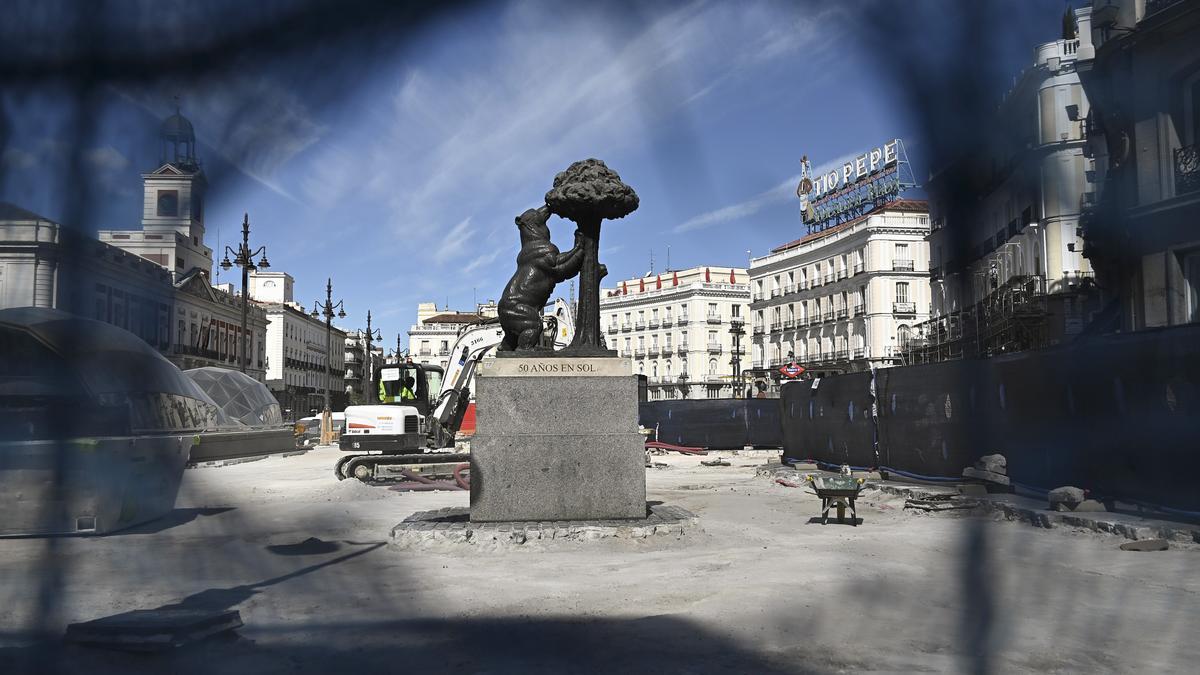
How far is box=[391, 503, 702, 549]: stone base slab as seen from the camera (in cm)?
952

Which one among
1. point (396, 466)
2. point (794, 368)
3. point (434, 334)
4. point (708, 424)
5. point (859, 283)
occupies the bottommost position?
point (396, 466)

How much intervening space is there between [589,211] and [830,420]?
49.1 feet

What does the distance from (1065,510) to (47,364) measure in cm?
1270

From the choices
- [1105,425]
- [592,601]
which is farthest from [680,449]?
[592,601]

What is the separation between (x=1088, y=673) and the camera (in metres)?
4.65

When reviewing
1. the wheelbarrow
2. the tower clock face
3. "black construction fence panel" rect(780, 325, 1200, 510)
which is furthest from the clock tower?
the wheelbarrow

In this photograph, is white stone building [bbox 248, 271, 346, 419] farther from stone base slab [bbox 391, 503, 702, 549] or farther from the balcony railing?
stone base slab [bbox 391, 503, 702, 549]

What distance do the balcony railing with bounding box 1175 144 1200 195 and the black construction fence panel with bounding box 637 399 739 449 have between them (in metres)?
37.7

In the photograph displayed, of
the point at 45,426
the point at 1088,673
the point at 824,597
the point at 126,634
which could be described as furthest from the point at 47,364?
the point at 824,597

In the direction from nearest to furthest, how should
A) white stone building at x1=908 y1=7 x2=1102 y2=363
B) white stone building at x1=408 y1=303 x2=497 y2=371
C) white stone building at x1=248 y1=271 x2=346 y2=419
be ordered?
white stone building at x1=908 y1=7 x2=1102 y2=363 → white stone building at x1=248 y1=271 x2=346 y2=419 → white stone building at x1=408 y1=303 x2=497 y2=371

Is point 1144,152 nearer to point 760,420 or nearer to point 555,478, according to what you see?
point 555,478

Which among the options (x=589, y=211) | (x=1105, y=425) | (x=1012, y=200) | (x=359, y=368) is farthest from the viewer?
(x=359, y=368)

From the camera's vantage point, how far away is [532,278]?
10.5 meters

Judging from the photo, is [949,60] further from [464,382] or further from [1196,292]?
[464,382]
